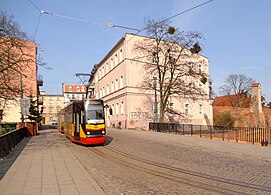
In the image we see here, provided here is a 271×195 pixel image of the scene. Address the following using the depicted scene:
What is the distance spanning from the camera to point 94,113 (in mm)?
16984

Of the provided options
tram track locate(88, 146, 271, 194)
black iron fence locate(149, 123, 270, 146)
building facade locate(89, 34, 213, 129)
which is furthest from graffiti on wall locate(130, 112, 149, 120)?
tram track locate(88, 146, 271, 194)

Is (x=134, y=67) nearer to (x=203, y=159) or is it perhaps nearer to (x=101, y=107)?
(x=101, y=107)

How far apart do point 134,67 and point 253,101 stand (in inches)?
838

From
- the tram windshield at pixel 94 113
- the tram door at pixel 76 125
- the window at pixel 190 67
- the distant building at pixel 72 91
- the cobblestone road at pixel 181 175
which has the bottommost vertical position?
the cobblestone road at pixel 181 175

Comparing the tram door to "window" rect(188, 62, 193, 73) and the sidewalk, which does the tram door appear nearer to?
the sidewalk

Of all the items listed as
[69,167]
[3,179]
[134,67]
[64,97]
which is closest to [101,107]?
[69,167]

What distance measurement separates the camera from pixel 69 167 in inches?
376

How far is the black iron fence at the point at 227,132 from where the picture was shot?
747 inches

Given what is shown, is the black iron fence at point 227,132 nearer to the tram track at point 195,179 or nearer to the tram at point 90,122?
the tram at point 90,122

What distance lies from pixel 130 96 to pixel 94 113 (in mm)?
19343

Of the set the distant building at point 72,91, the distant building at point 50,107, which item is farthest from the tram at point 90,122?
the distant building at point 72,91

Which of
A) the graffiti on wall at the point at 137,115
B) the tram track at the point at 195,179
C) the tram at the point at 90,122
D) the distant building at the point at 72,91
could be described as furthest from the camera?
the distant building at the point at 72,91

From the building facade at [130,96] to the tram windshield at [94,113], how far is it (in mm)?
18176

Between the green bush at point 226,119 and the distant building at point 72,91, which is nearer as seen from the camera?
the green bush at point 226,119
